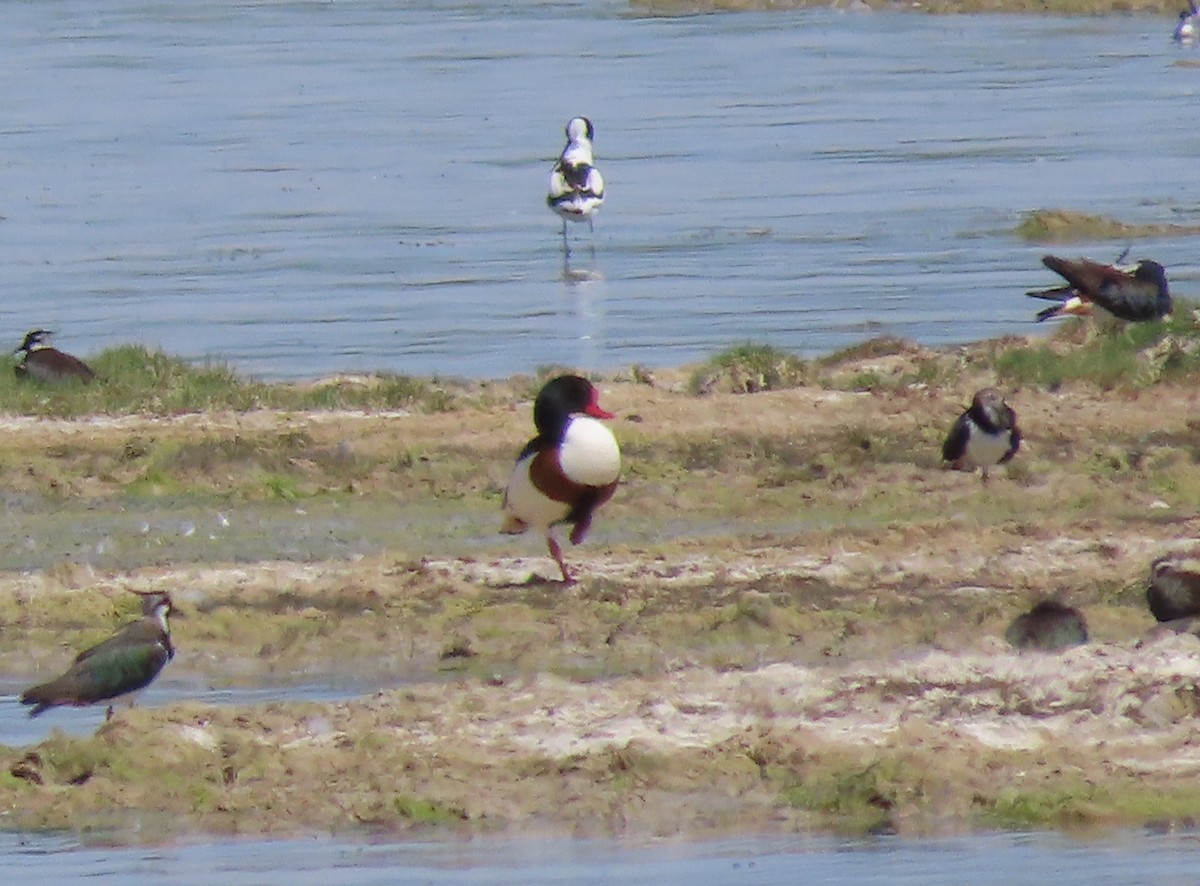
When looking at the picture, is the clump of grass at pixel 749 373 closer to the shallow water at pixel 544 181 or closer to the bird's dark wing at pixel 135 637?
the shallow water at pixel 544 181

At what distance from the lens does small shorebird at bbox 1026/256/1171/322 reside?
1745 centimetres

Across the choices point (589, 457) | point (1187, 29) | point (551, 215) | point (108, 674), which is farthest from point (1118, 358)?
point (1187, 29)

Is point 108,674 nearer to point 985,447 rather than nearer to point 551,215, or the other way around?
point 985,447

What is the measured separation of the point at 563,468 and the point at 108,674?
287 cm

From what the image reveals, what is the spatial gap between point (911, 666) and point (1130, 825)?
166 centimetres

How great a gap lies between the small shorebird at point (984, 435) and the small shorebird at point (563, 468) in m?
2.24

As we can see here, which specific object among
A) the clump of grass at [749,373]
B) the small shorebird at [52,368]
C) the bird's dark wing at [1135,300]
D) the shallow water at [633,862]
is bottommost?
the shallow water at [633,862]

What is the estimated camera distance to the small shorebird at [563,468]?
12.6m

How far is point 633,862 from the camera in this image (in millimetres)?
8305

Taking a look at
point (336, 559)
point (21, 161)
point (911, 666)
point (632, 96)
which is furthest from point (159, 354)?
point (632, 96)

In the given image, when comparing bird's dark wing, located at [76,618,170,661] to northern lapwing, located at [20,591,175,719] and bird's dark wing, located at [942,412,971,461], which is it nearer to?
northern lapwing, located at [20,591,175,719]

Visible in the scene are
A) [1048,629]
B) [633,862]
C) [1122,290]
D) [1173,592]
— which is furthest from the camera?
[1122,290]

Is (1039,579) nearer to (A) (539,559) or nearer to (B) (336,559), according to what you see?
(A) (539,559)

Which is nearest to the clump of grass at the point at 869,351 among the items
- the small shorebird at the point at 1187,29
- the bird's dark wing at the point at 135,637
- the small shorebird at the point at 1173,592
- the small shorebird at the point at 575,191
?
the small shorebird at the point at 1173,592
